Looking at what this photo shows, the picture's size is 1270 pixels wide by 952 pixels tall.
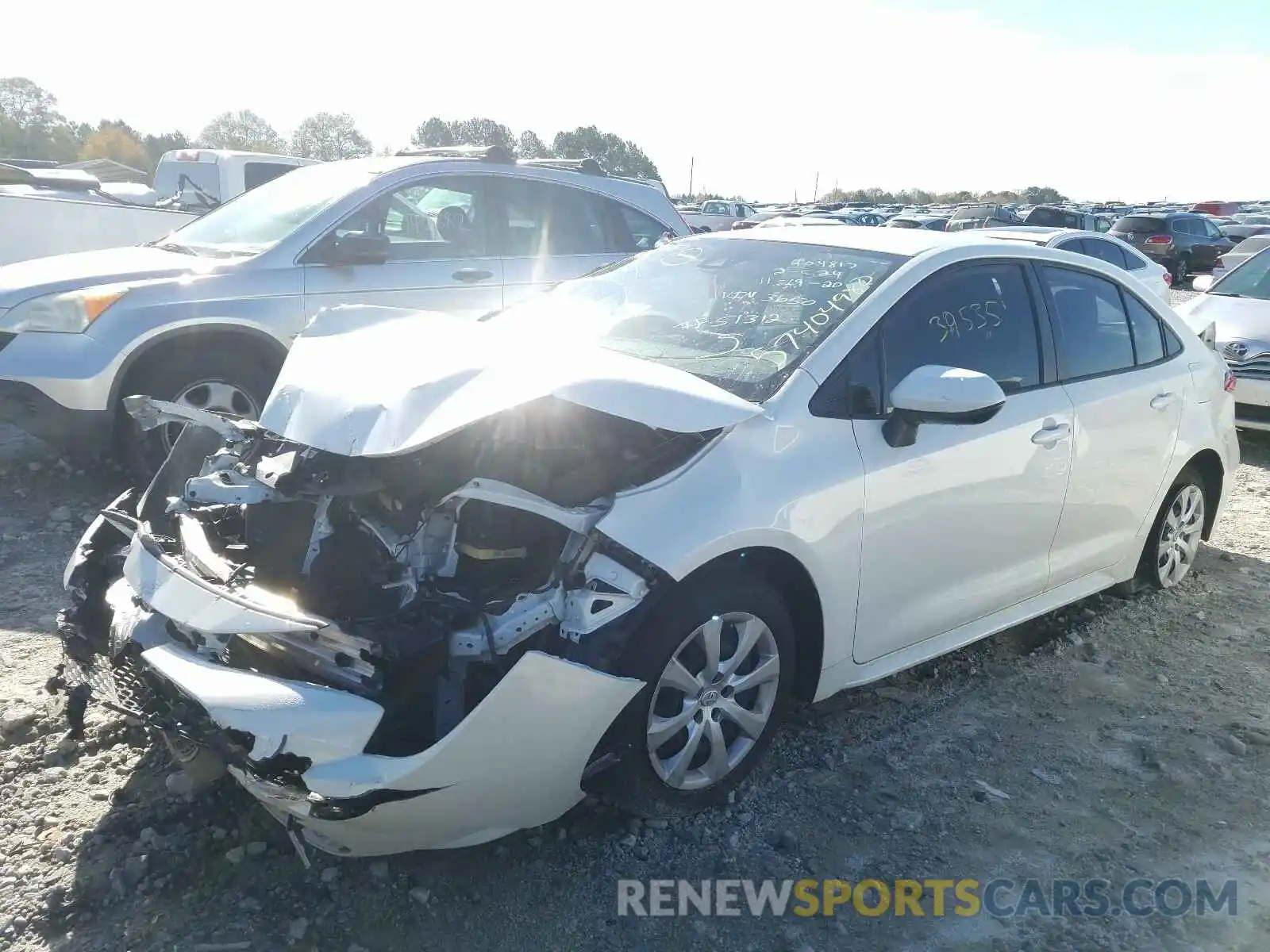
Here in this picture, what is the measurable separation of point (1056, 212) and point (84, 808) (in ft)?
83.1

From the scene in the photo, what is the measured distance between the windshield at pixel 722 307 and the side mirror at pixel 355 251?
5.97ft

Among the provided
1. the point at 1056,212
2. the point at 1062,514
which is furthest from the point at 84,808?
the point at 1056,212

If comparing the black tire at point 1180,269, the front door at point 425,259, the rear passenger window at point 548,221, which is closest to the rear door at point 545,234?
the rear passenger window at point 548,221

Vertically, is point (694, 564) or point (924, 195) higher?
point (924, 195)

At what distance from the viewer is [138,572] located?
2.83 m

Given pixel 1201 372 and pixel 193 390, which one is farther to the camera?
pixel 193 390

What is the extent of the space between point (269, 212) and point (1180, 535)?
17.8ft

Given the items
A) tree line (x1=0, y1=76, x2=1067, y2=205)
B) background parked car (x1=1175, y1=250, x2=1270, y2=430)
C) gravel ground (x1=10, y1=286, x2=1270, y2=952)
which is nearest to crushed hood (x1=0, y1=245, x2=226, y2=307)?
gravel ground (x1=10, y1=286, x2=1270, y2=952)

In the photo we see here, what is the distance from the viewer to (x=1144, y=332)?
4.37m

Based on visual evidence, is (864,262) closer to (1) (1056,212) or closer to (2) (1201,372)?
(2) (1201,372)

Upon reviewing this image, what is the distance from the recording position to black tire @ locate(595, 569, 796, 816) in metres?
2.62

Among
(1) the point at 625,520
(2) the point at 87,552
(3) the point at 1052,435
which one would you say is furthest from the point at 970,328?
(2) the point at 87,552

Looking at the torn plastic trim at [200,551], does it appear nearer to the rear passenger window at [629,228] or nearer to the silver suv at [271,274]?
the silver suv at [271,274]

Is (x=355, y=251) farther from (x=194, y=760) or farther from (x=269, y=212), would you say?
(x=194, y=760)
